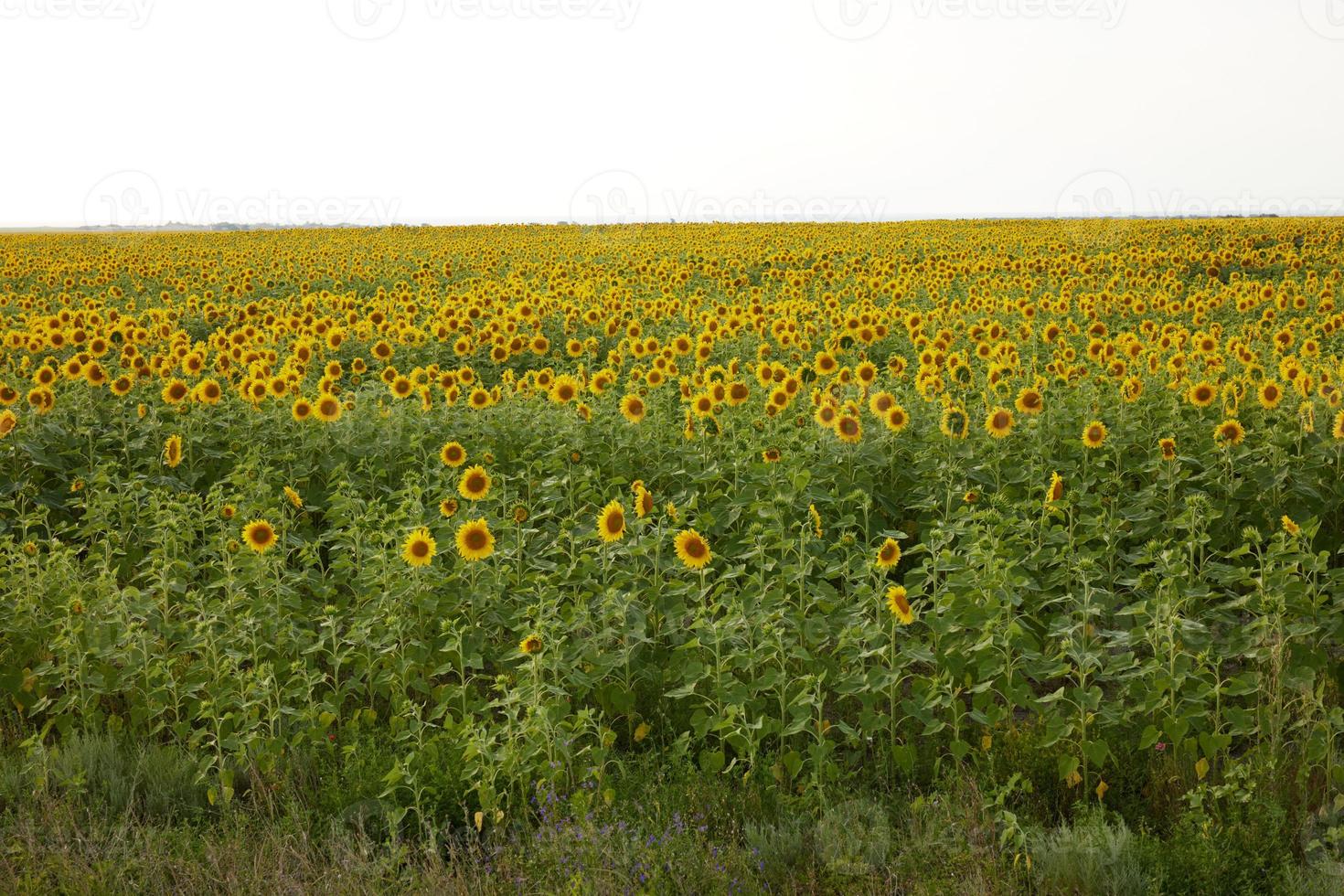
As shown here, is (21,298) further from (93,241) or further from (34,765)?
(93,241)

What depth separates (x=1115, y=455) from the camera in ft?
25.0

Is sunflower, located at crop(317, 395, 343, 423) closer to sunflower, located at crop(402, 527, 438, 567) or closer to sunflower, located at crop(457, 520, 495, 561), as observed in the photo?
sunflower, located at crop(402, 527, 438, 567)

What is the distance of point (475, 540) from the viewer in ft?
19.0

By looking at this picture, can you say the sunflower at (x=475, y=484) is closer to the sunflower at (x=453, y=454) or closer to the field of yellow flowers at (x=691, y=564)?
the field of yellow flowers at (x=691, y=564)

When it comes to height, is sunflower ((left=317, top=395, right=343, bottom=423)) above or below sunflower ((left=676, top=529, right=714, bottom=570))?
above

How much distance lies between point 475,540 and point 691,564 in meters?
1.22

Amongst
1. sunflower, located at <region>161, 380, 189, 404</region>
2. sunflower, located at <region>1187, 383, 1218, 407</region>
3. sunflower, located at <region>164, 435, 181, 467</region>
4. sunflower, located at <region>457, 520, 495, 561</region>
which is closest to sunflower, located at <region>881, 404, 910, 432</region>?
sunflower, located at <region>1187, 383, 1218, 407</region>

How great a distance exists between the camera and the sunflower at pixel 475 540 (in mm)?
5734

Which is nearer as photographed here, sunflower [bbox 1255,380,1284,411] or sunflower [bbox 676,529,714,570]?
sunflower [bbox 676,529,714,570]

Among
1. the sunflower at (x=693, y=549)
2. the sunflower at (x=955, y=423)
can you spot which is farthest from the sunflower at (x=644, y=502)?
the sunflower at (x=955, y=423)

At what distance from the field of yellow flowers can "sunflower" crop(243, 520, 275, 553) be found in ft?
0.04

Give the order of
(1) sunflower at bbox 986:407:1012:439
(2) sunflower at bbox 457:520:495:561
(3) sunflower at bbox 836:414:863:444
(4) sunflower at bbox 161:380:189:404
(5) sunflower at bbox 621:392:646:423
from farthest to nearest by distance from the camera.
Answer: (4) sunflower at bbox 161:380:189:404
(5) sunflower at bbox 621:392:646:423
(1) sunflower at bbox 986:407:1012:439
(3) sunflower at bbox 836:414:863:444
(2) sunflower at bbox 457:520:495:561

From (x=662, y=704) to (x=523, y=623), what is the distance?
946 mm

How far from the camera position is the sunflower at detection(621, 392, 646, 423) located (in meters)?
8.49
